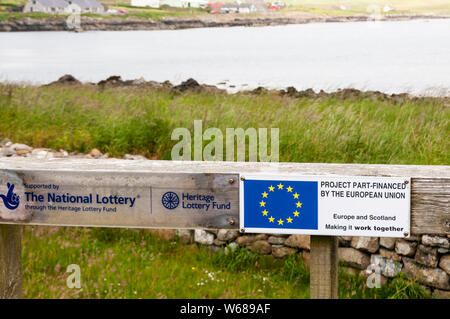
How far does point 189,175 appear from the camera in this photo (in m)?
3.13

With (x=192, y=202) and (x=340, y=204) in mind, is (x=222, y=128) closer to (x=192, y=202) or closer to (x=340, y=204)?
(x=192, y=202)

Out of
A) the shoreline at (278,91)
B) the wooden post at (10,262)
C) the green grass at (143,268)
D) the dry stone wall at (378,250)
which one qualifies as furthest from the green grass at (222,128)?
the wooden post at (10,262)

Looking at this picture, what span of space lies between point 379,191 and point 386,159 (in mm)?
4793

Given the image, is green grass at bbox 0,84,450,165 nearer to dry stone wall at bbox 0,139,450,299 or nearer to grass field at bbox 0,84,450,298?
grass field at bbox 0,84,450,298

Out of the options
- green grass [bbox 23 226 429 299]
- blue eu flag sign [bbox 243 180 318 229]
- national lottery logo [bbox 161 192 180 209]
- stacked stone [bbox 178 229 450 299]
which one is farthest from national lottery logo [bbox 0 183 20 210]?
stacked stone [bbox 178 229 450 299]

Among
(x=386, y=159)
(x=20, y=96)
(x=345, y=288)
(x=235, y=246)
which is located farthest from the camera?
(x=20, y=96)

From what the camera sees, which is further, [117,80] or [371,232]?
[117,80]

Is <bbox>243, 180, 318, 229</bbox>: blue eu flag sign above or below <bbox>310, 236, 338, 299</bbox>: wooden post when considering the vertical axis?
above

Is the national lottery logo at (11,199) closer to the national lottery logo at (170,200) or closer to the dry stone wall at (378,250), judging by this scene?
the national lottery logo at (170,200)

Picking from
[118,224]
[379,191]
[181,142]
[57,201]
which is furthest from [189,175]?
[181,142]

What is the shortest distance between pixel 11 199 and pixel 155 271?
185 cm

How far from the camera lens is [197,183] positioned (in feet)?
10.3

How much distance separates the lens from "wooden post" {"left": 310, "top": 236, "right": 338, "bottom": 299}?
316cm

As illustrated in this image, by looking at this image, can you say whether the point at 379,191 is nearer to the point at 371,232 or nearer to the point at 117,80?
the point at 371,232
